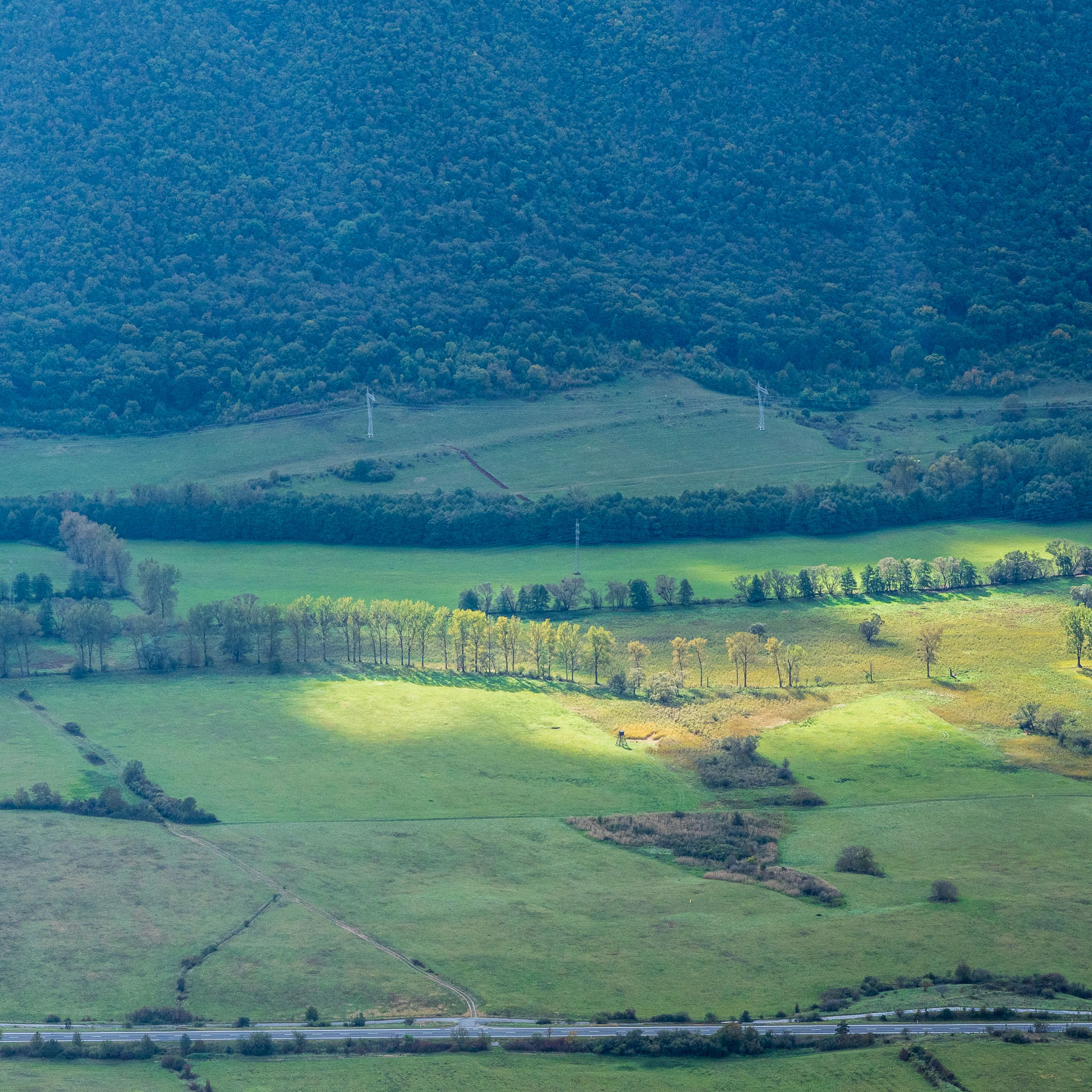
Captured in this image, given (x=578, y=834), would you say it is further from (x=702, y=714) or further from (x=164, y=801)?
(x=164, y=801)

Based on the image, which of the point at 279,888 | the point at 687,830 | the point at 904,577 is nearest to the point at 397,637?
the point at 687,830

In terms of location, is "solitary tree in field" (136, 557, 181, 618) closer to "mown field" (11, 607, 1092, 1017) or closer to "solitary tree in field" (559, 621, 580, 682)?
"mown field" (11, 607, 1092, 1017)

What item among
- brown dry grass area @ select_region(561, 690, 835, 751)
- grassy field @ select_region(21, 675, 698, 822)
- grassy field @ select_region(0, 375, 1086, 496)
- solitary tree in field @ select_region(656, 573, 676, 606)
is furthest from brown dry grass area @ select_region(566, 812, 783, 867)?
grassy field @ select_region(0, 375, 1086, 496)

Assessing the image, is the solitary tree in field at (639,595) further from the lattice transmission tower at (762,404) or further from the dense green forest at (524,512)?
the lattice transmission tower at (762,404)

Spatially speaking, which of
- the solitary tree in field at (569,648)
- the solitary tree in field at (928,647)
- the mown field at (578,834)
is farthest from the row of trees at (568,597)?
the solitary tree in field at (928,647)

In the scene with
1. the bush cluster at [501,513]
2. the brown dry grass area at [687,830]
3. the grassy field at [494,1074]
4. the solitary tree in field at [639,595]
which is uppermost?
the bush cluster at [501,513]

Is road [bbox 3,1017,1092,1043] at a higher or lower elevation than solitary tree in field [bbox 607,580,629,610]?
lower
